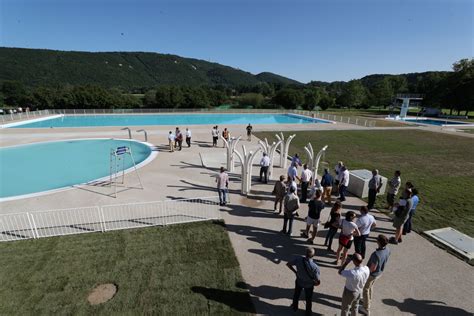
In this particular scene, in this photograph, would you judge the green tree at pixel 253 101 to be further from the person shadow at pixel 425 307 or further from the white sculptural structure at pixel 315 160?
the person shadow at pixel 425 307

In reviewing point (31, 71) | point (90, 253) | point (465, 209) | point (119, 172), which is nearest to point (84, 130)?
point (119, 172)

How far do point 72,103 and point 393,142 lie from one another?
51.7 m

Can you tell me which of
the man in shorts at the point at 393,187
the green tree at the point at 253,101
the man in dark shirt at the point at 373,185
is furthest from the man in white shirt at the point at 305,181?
the green tree at the point at 253,101

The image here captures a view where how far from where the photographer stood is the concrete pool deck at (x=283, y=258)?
5.52 m

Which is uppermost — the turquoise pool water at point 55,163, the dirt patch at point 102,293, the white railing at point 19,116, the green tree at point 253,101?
the green tree at point 253,101

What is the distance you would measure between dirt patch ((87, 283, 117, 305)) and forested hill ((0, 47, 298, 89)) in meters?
111

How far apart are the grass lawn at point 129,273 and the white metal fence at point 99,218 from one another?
350mm

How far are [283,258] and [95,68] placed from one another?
14917 centimetres

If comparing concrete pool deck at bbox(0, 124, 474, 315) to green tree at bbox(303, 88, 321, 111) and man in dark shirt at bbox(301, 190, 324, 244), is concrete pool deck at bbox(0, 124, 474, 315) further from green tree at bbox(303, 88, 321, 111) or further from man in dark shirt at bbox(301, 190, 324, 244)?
green tree at bbox(303, 88, 321, 111)

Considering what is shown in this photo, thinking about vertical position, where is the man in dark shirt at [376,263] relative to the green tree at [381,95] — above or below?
below

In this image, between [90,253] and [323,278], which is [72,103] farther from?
[323,278]

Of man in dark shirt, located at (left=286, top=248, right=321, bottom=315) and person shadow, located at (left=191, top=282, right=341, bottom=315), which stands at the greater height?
man in dark shirt, located at (left=286, top=248, right=321, bottom=315)

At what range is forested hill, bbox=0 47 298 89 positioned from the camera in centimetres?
10569

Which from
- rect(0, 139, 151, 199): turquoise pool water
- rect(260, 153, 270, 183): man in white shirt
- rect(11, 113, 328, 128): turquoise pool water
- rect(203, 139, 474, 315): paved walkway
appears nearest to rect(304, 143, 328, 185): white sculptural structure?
rect(260, 153, 270, 183): man in white shirt
